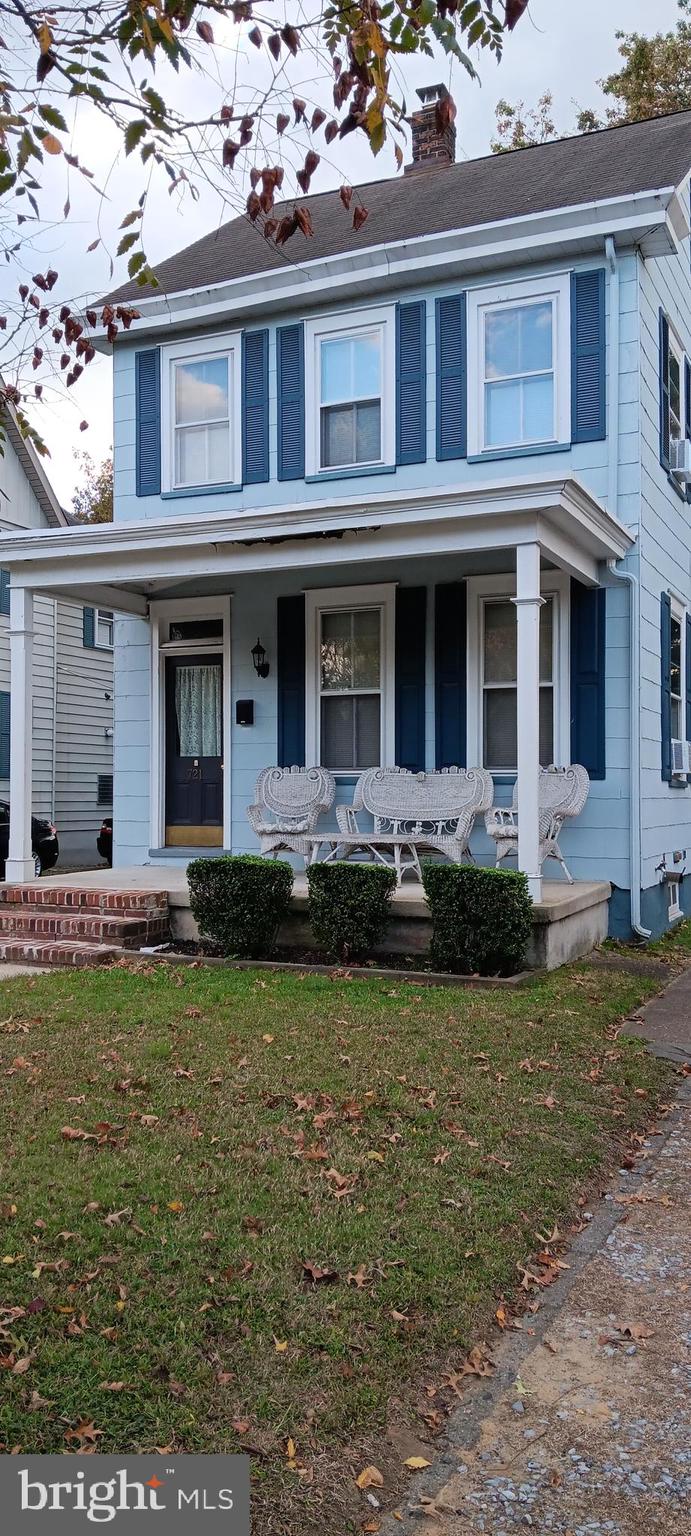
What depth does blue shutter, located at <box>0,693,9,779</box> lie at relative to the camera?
17672mm

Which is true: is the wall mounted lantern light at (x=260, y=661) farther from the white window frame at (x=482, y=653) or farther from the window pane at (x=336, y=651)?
the white window frame at (x=482, y=653)

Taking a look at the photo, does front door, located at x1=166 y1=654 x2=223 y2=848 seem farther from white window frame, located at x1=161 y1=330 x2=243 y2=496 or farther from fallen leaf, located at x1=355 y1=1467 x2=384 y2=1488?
fallen leaf, located at x1=355 y1=1467 x2=384 y2=1488

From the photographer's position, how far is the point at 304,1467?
8.23 ft

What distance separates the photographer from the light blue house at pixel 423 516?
9.43 meters

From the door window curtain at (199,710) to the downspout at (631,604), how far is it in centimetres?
404

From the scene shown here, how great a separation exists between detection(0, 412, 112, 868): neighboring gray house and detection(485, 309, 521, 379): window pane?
9.68 meters

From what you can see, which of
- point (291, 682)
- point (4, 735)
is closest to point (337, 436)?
point (291, 682)

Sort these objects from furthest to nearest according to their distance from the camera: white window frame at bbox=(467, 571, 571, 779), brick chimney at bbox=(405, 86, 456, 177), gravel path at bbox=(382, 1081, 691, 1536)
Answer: brick chimney at bbox=(405, 86, 456, 177), white window frame at bbox=(467, 571, 571, 779), gravel path at bbox=(382, 1081, 691, 1536)

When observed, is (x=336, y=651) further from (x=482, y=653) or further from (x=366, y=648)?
(x=482, y=653)

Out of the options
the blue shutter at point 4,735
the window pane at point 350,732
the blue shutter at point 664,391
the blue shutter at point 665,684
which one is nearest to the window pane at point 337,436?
the window pane at point 350,732

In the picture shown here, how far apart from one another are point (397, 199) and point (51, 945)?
8.39 meters

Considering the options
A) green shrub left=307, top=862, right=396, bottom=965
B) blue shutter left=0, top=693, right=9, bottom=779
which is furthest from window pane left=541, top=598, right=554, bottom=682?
blue shutter left=0, top=693, right=9, bottom=779

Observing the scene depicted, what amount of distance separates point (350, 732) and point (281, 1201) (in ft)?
23.4

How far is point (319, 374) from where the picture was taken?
10.9 m
